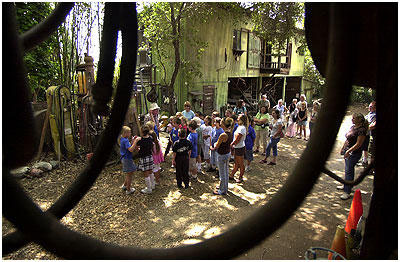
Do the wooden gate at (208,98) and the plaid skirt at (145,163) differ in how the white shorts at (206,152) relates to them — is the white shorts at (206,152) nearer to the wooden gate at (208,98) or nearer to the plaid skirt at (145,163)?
the plaid skirt at (145,163)

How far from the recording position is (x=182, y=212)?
5.30m

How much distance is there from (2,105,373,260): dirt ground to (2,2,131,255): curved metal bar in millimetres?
2998

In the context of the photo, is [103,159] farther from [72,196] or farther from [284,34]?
[284,34]

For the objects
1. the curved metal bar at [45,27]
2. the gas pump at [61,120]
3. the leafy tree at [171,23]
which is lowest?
the gas pump at [61,120]

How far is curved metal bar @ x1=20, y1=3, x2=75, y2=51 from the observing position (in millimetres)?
1073

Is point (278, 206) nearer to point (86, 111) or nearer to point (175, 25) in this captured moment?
point (86, 111)

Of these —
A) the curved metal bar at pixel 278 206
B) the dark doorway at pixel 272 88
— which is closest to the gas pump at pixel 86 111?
the curved metal bar at pixel 278 206

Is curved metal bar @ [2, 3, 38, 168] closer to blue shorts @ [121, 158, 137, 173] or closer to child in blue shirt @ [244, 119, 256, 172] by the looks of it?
blue shorts @ [121, 158, 137, 173]

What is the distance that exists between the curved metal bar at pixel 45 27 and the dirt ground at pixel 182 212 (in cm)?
320

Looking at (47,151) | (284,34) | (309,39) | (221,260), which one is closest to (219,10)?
(284,34)

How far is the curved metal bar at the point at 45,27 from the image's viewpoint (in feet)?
3.52

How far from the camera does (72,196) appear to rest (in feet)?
3.09

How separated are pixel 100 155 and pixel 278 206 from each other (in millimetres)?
642

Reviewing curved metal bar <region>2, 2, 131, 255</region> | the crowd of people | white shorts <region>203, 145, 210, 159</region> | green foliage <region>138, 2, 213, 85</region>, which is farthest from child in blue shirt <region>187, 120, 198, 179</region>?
green foliage <region>138, 2, 213, 85</region>
